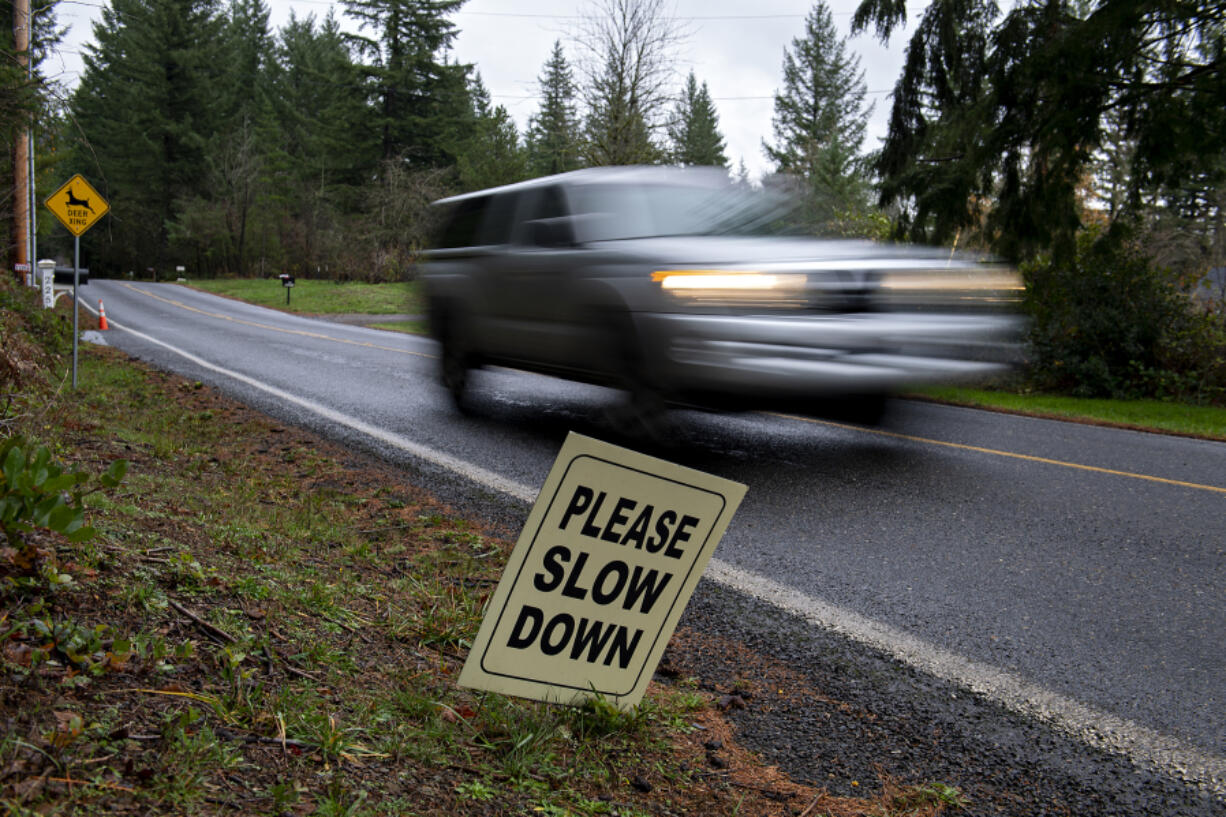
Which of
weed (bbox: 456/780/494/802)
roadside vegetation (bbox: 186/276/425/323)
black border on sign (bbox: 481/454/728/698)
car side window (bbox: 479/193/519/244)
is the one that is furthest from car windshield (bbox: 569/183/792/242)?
roadside vegetation (bbox: 186/276/425/323)

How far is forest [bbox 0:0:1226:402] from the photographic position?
35.7 ft

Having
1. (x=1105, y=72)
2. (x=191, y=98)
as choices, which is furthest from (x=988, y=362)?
(x=191, y=98)

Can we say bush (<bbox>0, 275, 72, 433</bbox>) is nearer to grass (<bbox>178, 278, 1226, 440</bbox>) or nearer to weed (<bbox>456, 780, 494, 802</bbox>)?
grass (<bbox>178, 278, 1226, 440</bbox>)

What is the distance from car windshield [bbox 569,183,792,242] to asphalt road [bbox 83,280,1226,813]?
156cm

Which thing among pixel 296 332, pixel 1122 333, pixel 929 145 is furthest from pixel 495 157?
pixel 1122 333

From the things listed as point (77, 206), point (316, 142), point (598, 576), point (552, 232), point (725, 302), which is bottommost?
point (598, 576)

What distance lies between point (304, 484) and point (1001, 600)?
390cm

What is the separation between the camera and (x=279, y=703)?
2.21 m

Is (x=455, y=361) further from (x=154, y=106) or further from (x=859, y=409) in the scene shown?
(x=154, y=106)

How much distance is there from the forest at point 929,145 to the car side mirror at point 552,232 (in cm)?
163

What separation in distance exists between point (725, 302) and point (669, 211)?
1245 mm

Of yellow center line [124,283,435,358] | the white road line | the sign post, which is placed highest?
→ the sign post

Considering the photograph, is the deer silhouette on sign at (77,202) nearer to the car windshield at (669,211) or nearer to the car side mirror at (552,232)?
the car side mirror at (552,232)

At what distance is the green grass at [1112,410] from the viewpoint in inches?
373
